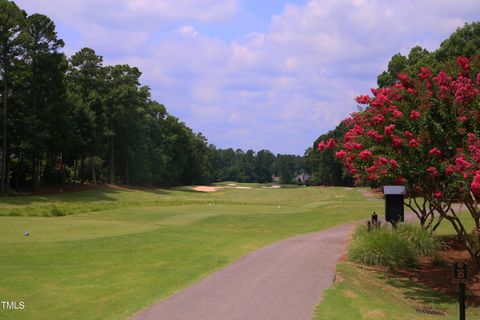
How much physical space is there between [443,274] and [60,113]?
47.8 metres

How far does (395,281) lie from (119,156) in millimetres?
71590

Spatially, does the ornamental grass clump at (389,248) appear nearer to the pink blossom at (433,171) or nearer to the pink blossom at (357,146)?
the pink blossom at (357,146)

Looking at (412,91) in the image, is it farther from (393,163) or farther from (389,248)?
(389,248)

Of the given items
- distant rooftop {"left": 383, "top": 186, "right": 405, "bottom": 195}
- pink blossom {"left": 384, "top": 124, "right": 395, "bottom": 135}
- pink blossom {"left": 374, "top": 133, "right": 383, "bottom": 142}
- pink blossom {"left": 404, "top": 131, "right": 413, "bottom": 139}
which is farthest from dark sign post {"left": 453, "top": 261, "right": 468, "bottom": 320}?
distant rooftop {"left": 383, "top": 186, "right": 405, "bottom": 195}

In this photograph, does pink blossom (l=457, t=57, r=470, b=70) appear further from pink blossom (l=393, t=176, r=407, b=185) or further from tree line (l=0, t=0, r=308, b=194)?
tree line (l=0, t=0, r=308, b=194)

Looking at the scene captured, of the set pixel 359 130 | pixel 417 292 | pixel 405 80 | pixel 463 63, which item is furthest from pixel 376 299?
pixel 463 63

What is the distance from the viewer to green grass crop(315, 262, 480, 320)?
10.2m

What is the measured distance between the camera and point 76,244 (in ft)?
63.2

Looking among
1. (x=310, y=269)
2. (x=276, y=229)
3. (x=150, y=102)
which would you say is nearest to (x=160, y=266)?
(x=310, y=269)

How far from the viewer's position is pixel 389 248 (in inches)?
685

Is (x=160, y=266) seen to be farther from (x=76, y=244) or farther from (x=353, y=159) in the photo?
(x=353, y=159)

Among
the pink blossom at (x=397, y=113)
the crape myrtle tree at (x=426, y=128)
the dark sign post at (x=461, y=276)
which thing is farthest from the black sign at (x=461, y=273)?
the pink blossom at (x=397, y=113)

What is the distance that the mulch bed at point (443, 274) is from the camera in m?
14.5

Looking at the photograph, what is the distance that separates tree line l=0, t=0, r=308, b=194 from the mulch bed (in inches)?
1668
